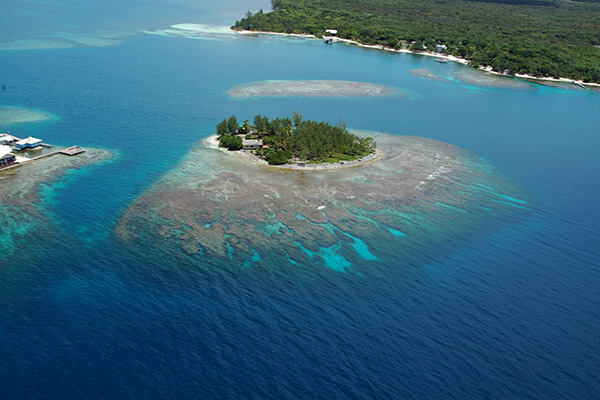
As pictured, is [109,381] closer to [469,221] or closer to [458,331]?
[458,331]

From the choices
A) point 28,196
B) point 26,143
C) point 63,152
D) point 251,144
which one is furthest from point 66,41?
point 28,196

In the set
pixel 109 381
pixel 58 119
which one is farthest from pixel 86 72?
pixel 109 381

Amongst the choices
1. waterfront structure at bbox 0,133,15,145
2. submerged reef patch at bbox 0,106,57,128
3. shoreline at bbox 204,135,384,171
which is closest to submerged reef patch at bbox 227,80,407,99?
shoreline at bbox 204,135,384,171

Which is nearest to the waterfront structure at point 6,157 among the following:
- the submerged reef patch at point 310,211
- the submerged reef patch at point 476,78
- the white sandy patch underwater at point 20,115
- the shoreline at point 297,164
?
the white sandy patch underwater at point 20,115

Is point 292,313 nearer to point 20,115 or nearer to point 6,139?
point 6,139

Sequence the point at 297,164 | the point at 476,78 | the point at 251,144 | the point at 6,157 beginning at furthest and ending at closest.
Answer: the point at 476,78
the point at 251,144
the point at 297,164
the point at 6,157

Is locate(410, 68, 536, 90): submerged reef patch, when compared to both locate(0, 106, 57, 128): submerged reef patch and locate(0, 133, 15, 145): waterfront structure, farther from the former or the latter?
locate(0, 133, 15, 145): waterfront structure
